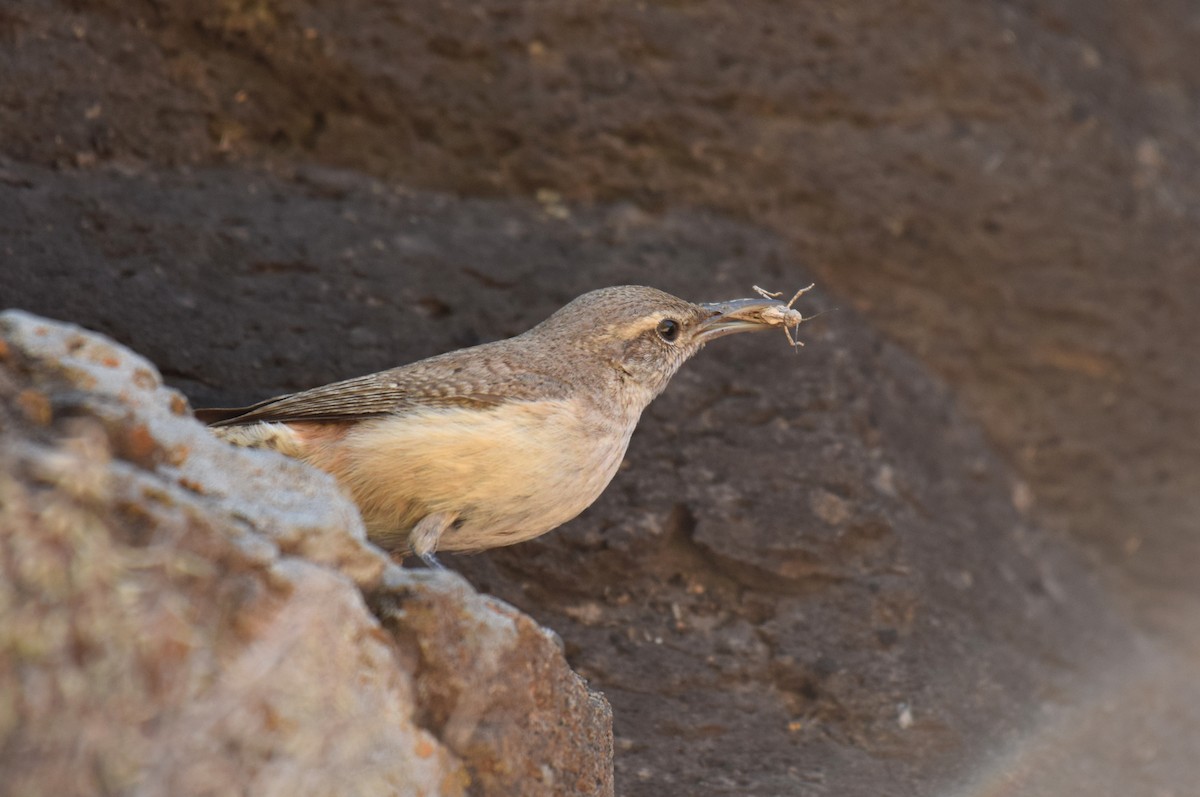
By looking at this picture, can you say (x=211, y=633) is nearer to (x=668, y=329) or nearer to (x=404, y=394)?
(x=404, y=394)

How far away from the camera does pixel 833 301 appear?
8.01 meters

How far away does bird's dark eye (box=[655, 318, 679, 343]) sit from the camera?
6.04m

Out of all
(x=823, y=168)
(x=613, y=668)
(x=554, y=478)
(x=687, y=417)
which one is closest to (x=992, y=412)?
(x=823, y=168)

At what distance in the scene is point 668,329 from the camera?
19.9ft

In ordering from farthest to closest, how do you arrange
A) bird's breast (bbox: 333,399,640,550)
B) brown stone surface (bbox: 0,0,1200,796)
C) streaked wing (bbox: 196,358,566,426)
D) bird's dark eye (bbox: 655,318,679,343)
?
brown stone surface (bbox: 0,0,1200,796) → bird's dark eye (bbox: 655,318,679,343) → streaked wing (bbox: 196,358,566,426) → bird's breast (bbox: 333,399,640,550)

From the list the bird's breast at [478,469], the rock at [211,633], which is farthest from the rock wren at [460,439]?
the rock at [211,633]

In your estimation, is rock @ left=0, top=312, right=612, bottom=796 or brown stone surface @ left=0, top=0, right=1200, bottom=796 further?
brown stone surface @ left=0, top=0, right=1200, bottom=796

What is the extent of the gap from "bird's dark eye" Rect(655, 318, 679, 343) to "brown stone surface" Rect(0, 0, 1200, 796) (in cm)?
95

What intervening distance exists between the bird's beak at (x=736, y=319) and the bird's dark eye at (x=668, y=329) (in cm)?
12

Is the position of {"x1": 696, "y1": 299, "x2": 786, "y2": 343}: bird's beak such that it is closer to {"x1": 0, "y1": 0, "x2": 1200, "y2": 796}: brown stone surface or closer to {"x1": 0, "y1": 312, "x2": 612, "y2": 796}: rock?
{"x1": 0, "y1": 0, "x2": 1200, "y2": 796}: brown stone surface

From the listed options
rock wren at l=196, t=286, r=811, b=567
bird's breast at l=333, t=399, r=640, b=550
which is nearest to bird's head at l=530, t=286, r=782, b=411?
rock wren at l=196, t=286, r=811, b=567

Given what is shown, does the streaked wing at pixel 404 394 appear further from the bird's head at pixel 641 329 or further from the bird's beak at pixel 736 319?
the bird's beak at pixel 736 319

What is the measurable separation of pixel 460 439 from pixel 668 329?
4.86ft

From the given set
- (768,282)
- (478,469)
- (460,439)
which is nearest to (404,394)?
(460,439)
